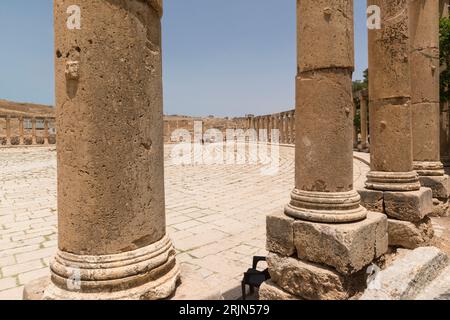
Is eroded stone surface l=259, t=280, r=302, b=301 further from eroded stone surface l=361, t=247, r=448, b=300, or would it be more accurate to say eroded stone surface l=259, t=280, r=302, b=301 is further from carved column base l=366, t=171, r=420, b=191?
carved column base l=366, t=171, r=420, b=191

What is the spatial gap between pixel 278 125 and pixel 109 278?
38741 millimetres

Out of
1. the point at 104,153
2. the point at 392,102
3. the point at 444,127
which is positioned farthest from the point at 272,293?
the point at 444,127

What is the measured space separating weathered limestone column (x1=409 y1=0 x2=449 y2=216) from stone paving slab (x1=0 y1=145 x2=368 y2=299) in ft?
11.4

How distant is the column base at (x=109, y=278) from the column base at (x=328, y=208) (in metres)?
1.72

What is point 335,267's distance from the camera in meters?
3.08

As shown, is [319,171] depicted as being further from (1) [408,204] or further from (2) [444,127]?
(2) [444,127]

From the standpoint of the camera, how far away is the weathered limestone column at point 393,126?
479cm

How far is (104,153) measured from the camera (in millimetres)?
2057

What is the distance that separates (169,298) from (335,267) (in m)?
1.72

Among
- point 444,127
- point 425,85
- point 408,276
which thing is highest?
point 425,85

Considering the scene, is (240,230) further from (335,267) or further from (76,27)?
(76,27)

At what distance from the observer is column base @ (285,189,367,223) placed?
3248 mm

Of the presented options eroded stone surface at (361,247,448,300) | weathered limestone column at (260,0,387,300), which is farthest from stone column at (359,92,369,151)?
weathered limestone column at (260,0,387,300)
